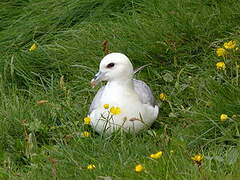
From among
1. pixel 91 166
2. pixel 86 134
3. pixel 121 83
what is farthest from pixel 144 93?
pixel 91 166

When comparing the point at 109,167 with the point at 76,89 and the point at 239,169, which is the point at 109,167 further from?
the point at 76,89

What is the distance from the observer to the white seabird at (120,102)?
16.1 feet

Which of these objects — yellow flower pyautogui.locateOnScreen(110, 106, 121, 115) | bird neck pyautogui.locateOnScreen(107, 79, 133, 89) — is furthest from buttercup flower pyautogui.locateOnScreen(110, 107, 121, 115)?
bird neck pyautogui.locateOnScreen(107, 79, 133, 89)

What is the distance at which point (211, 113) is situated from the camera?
15.5 ft

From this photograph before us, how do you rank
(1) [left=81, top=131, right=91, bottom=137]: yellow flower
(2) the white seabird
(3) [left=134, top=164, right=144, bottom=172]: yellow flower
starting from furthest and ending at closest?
(2) the white seabird → (1) [left=81, top=131, right=91, bottom=137]: yellow flower → (3) [left=134, top=164, right=144, bottom=172]: yellow flower

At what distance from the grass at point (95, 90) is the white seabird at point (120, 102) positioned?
3.5 inches

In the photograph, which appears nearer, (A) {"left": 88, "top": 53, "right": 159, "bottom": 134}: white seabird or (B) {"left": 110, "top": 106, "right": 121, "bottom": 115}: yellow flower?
(B) {"left": 110, "top": 106, "right": 121, "bottom": 115}: yellow flower

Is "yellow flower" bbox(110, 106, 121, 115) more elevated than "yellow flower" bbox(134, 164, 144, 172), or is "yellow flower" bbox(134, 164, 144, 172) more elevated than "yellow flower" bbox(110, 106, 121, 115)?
"yellow flower" bbox(134, 164, 144, 172)

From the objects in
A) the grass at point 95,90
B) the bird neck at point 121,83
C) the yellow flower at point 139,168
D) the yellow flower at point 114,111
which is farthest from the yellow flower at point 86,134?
the yellow flower at point 139,168

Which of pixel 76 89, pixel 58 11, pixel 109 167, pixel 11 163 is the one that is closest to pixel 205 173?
pixel 109 167

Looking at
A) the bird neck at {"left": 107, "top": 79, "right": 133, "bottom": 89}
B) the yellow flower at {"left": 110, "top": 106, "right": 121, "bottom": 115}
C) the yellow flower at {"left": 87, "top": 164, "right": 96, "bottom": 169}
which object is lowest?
the yellow flower at {"left": 87, "top": 164, "right": 96, "bottom": 169}

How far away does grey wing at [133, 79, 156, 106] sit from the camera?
5.18m

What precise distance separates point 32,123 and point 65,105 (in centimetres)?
40

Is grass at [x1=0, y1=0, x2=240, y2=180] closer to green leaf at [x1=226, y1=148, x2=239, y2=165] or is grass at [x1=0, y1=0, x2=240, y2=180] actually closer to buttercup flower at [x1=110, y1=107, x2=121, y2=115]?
green leaf at [x1=226, y1=148, x2=239, y2=165]
